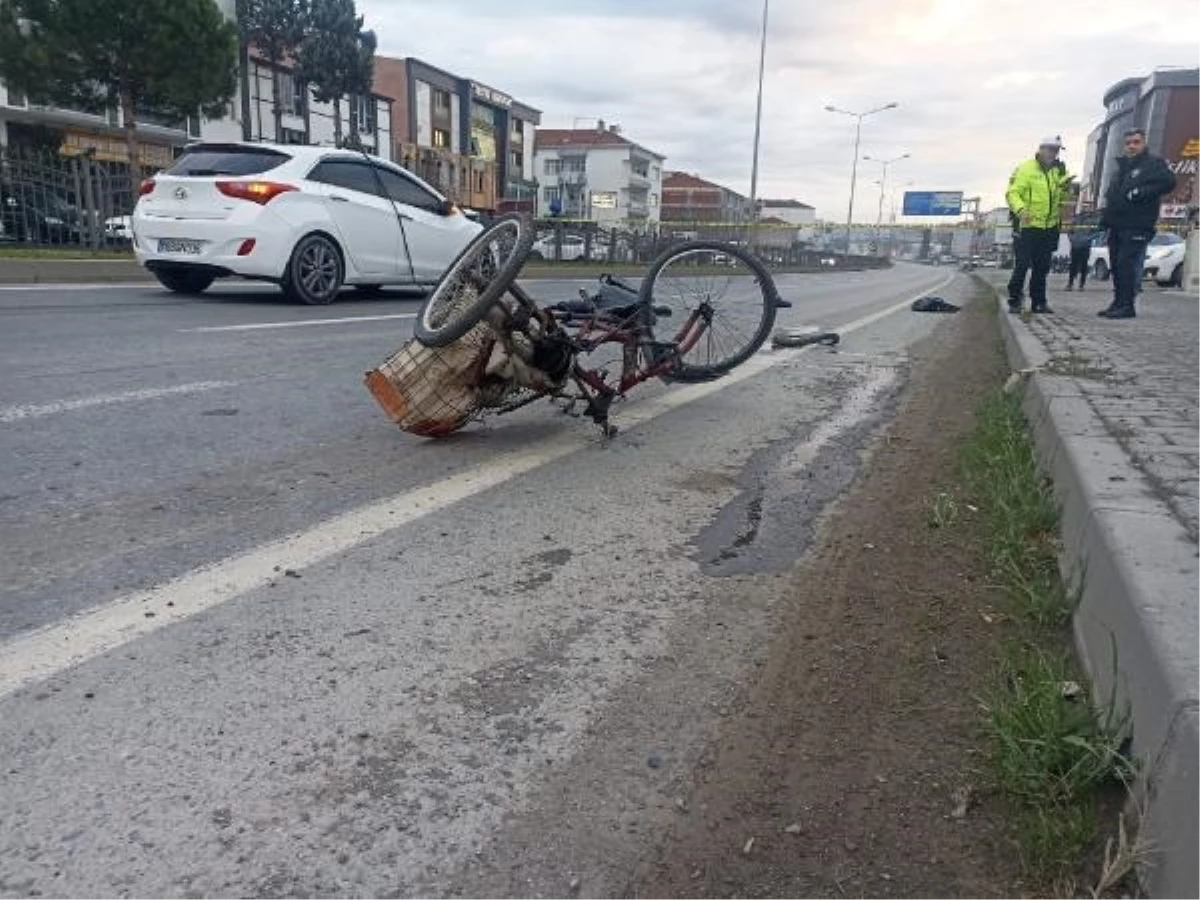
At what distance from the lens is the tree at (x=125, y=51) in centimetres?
2262

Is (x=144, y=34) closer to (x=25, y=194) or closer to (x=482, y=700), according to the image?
(x=25, y=194)

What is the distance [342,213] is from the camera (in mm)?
9969

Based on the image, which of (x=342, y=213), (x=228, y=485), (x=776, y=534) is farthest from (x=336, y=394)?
(x=342, y=213)

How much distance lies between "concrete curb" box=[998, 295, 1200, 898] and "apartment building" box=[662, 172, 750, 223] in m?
112

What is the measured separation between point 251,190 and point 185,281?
2.11m

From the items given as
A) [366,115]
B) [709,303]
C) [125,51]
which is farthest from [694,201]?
[709,303]

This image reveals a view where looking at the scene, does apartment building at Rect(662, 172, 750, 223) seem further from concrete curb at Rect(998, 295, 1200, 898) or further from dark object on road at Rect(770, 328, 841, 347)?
concrete curb at Rect(998, 295, 1200, 898)

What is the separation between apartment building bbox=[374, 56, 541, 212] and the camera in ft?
199

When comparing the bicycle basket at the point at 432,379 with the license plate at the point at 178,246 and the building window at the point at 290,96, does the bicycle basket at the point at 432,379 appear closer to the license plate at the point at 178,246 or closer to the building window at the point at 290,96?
the license plate at the point at 178,246

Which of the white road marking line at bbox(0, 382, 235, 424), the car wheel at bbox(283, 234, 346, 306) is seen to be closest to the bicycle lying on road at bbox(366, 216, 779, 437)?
the white road marking line at bbox(0, 382, 235, 424)

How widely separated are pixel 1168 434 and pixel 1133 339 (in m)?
4.80

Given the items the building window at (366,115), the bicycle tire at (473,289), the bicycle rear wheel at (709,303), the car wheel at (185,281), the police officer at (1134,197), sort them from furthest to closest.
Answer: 1. the building window at (366,115)
2. the car wheel at (185,281)
3. the police officer at (1134,197)
4. the bicycle rear wheel at (709,303)
5. the bicycle tire at (473,289)

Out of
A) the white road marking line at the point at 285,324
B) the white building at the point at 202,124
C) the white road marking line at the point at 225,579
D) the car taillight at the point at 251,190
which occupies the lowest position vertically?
the white road marking line at the point at 225,579

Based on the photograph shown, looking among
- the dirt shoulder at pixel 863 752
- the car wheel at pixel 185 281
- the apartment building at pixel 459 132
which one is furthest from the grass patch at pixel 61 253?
the apartment building at pixel 459 132
